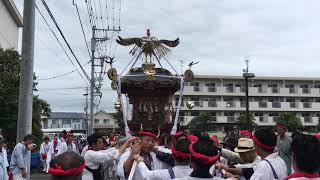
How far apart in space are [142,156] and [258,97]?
6081cm

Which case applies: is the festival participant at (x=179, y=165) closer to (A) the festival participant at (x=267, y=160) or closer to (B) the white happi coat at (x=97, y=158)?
(A) the festival participant at (x=267, y=160)

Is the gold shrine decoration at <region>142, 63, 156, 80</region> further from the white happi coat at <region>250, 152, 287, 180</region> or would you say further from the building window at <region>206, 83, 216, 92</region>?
the building window at <region>206, 83, 216, 92</region>

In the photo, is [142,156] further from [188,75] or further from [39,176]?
[39,176]

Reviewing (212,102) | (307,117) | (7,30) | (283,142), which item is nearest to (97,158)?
(283,142)

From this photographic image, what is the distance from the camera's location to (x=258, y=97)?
65.1m

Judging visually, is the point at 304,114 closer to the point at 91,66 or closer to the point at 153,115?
the point at 91,66

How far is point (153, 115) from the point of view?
13039mm

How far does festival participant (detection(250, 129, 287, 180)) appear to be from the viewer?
16.3 ft

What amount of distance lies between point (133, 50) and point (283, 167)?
8791 mm

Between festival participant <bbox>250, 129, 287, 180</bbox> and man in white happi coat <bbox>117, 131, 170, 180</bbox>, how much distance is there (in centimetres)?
125

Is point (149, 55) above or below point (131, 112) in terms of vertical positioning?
above

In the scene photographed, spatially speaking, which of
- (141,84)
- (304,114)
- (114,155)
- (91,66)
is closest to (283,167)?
(114,155)

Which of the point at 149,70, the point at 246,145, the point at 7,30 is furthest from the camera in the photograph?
the point at 7,30

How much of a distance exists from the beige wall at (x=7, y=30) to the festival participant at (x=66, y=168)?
35.1 meters
